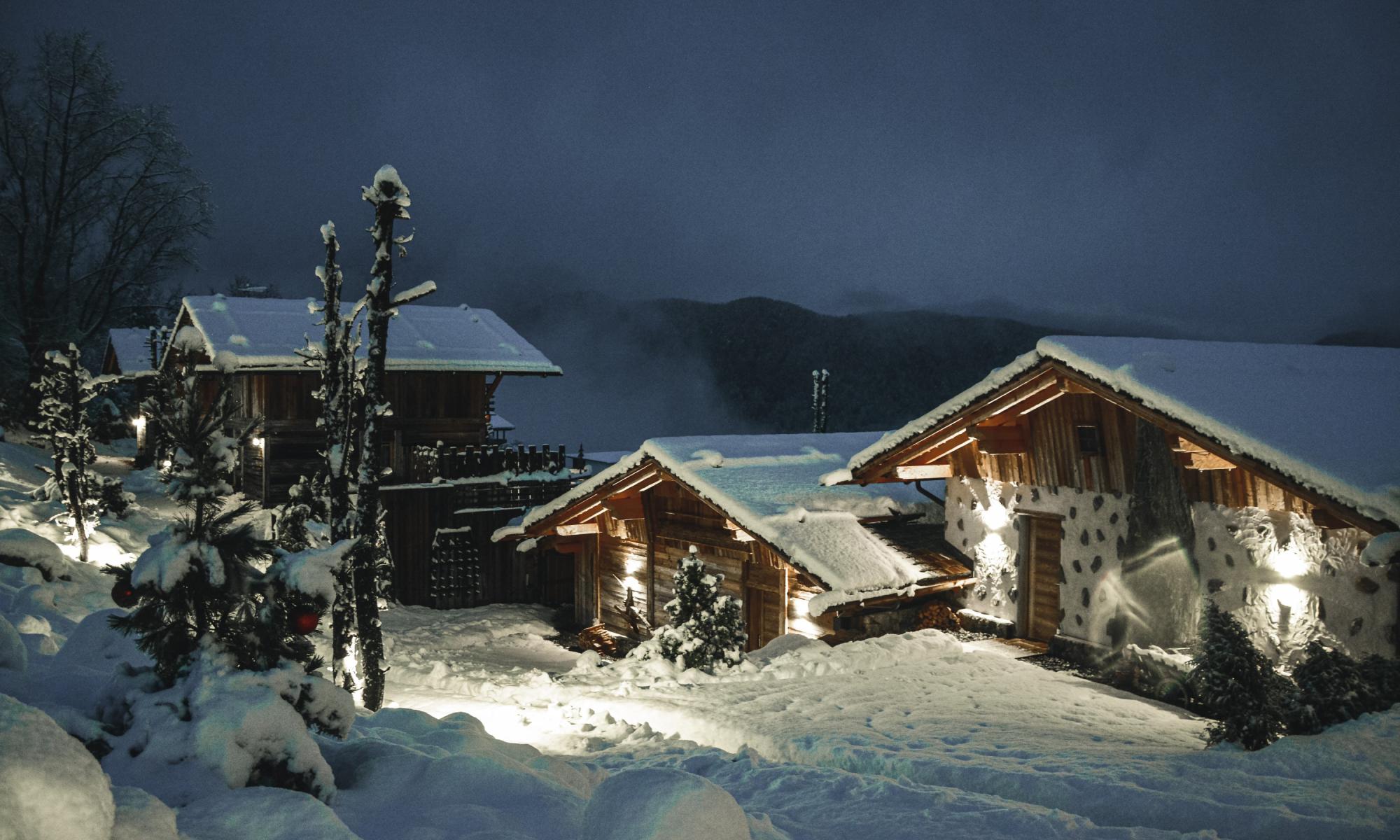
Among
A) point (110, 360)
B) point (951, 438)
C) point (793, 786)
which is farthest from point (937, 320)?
point (793, 786)

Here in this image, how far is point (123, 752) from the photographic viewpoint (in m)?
4.64

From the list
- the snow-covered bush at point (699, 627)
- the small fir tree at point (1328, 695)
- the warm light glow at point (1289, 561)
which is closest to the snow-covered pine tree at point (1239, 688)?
the small fir tree at point (1328, 695)

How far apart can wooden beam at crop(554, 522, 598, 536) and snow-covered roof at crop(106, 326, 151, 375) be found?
99.4 ft

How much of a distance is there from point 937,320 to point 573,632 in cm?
11746

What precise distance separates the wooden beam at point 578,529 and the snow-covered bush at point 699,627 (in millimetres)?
5555

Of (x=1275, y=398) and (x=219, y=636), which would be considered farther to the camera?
(x=1275, y=398)

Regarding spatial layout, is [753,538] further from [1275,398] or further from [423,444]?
[423,444]

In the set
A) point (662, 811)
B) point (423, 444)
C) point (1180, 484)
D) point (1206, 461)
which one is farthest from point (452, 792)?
point (423, 444)

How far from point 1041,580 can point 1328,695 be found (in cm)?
594

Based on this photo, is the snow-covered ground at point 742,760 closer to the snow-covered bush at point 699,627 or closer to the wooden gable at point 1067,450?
the snow-covered bush at point 699,627

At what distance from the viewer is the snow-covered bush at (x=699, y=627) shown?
525 inches

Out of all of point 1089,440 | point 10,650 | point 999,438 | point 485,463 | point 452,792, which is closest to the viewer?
point 452,792

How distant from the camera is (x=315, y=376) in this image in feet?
75.3

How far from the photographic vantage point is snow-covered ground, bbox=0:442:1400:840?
411 centimetres
